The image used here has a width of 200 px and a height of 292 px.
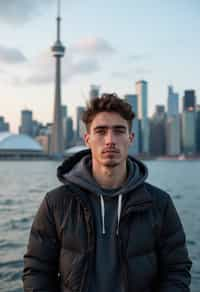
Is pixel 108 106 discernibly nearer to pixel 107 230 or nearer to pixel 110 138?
pixel 110 138

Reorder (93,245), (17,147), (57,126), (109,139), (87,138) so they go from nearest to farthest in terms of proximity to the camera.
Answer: (93,245) < (109,139) < (87,138) < (57,126) < (17,147)

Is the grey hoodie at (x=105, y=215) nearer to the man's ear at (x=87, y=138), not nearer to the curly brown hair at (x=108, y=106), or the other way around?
the man's ear at (x=87, y=138)

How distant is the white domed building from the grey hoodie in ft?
412

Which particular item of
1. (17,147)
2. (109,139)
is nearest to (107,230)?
(109,139)

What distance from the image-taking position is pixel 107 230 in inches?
91.4

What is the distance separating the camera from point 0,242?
991 centimetres

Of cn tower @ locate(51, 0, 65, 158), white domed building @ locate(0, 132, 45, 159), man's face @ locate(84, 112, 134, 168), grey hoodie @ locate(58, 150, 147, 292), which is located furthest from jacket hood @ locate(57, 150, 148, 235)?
white domed building @ locate(0, 132, 45, 159)

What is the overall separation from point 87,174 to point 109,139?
0.26 metres

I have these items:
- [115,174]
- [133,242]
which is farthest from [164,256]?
[115,174]

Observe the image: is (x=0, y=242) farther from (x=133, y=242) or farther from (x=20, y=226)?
(x=133, y=242)

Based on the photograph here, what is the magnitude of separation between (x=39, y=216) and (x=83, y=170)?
38 cm

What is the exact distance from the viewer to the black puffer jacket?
7.40 feet

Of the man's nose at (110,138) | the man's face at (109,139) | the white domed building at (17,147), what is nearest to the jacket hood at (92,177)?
the man's face at (109,139)

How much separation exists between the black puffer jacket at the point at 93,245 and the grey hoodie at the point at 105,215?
0.03 metres
